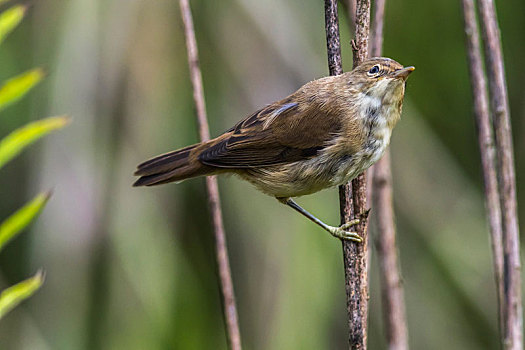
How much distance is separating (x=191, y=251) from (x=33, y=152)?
0.91 metres

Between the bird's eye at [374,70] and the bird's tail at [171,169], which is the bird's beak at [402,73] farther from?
the bird's tail at [171,169]

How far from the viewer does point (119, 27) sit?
3.21m

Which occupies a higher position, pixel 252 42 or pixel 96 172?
pixel 252 42

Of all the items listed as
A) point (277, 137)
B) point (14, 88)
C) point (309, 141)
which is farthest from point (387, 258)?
point (14, 88)

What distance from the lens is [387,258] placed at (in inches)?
97.0

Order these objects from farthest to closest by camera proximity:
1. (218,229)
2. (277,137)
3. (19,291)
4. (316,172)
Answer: (277,137) → (316,172) → (218,229) → (19,291)

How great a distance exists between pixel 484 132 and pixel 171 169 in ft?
3.84

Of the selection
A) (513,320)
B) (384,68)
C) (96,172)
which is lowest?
(513,320)

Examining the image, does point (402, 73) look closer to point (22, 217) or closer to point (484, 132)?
point (484, 132)

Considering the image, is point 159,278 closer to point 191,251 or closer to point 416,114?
point 191,251

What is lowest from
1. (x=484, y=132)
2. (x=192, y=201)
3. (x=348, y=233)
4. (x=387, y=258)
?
(x=387, y=258)

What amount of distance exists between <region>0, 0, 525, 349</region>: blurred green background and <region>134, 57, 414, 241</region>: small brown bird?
0.46 metres

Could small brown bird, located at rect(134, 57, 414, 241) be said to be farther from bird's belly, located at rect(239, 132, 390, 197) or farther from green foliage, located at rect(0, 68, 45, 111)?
green foliage, located at rect(0, 68, 45, 111)

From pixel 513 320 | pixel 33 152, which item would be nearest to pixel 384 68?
pixel 513 320
